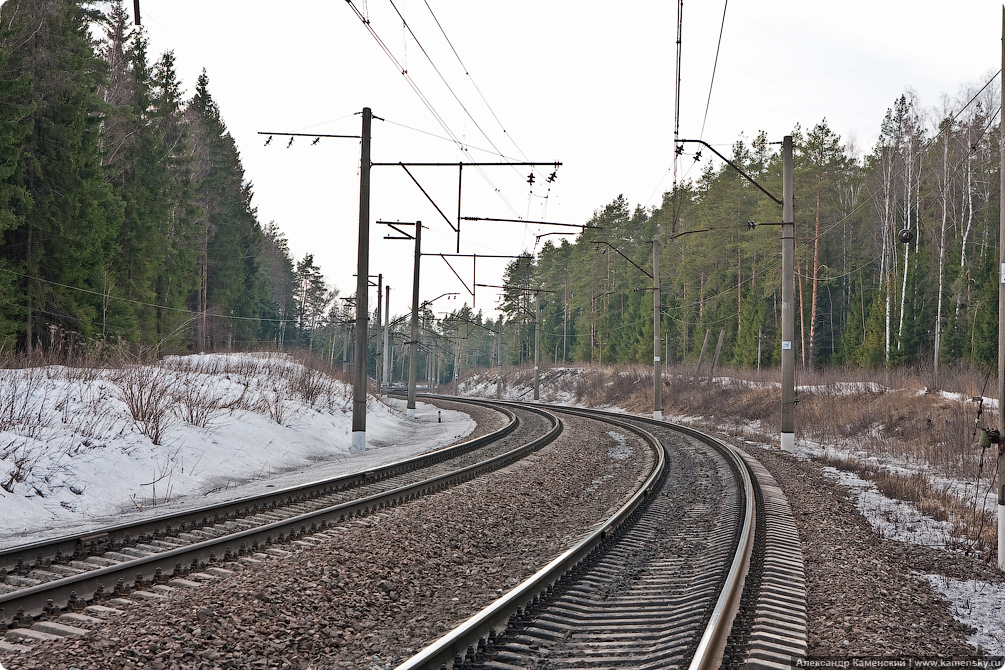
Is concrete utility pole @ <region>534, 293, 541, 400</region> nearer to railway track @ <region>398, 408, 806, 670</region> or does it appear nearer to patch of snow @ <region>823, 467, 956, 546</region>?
patch of snow @ <region>823, 467, 956, 546</region>

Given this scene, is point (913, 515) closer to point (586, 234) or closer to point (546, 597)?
point (546, 597)

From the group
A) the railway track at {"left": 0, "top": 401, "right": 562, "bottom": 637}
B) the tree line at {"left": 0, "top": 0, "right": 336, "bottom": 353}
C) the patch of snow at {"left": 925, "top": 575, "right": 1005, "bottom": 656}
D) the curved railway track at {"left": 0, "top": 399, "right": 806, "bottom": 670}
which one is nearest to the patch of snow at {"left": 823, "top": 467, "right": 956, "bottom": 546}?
the curved railway track at {"left": 0, "top": 399, "right": 806, "bottom": 670}

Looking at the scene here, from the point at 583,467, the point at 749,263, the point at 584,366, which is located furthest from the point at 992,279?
the point at 584,366

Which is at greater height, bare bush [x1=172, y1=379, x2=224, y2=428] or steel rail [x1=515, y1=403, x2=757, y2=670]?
bare bush [x1=172, y1=379, x2=224, y2=428]

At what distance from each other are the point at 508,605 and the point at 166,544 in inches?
160

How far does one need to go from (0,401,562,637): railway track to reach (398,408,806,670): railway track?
122 inches

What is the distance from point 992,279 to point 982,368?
563cm

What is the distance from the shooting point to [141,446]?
498 inches

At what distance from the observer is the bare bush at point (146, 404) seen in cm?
1329

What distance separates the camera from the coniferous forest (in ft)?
80.1

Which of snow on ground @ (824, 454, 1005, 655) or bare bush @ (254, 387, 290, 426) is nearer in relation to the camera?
snow on ground @ (824, 454, 1005, 655)

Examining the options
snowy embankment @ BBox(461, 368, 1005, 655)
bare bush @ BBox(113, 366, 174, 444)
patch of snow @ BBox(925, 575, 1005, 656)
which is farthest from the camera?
bare bush @ BBox(113, 366, 174, 444)

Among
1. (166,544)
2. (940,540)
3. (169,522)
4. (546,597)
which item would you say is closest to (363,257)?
(169,522)

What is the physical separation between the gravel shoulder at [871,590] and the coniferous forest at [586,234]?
10528mm
